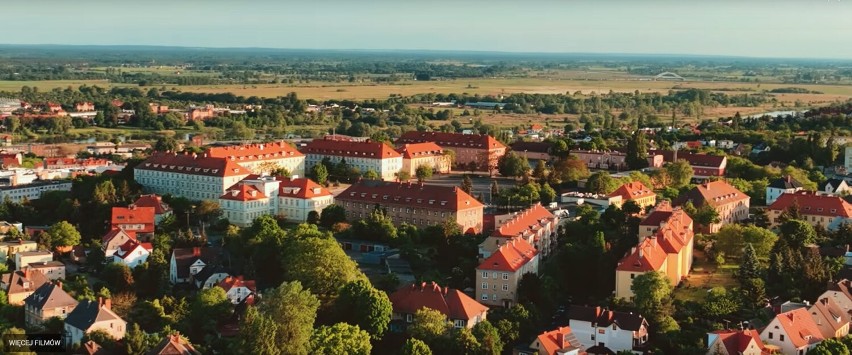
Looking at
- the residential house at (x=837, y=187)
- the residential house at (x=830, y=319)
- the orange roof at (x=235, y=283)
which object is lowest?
the orange roof at (x=235, y=283)

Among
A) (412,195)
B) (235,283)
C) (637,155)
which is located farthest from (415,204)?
(637,155)

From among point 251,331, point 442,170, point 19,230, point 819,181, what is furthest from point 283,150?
point 251,331

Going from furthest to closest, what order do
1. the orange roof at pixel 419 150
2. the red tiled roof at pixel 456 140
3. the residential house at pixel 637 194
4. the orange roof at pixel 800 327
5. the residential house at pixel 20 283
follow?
the red tiled roof at pixel 456 140
the orange roof at pixel 419 150
the residential house at pixel 637 194
the residential house at pixel 20 283
the orange roof at pixel 800 327

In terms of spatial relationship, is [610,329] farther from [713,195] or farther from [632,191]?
[632,191]

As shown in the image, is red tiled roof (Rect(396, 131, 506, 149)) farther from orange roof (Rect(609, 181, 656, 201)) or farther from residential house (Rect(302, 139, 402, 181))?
orange roof (Rect(609, 181, 656, 201))

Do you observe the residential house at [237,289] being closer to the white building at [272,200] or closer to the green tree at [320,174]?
the white building at [272,200]

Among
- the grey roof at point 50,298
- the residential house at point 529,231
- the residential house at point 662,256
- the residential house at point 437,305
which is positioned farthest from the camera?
the residential house at point 529,231

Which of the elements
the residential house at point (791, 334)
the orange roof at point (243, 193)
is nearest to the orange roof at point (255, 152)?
the orange roof at point (243, 193)
